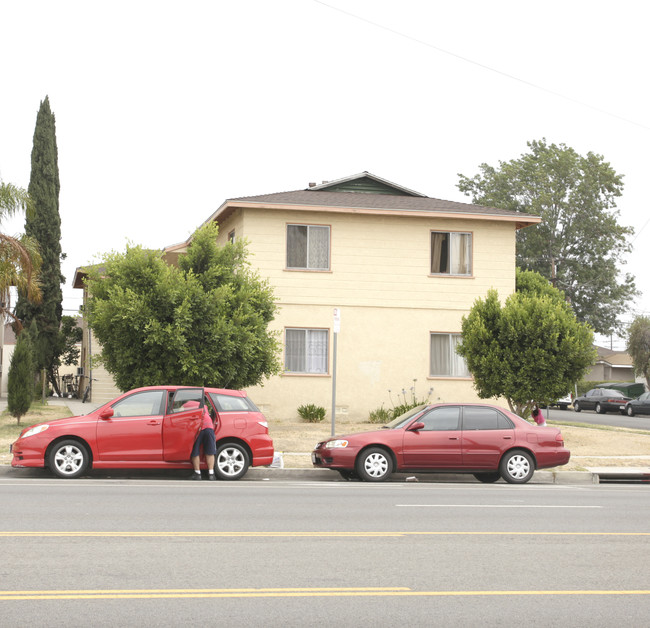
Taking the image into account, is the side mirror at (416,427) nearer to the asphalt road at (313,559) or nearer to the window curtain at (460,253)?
the asphalt road at (313,559)

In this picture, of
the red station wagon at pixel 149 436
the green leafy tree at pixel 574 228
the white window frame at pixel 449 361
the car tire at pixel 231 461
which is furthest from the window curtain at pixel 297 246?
the green leafy tree at pixel 574 228

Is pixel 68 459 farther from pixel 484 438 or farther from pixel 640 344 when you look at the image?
pixel 640 344

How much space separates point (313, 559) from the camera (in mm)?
8289

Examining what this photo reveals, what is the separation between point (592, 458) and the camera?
20.6 metres

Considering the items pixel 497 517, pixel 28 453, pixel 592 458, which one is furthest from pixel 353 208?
pixel 497 517

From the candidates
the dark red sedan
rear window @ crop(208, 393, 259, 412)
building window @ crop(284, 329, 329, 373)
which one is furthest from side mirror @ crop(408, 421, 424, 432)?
building window @ crop(284, 329, 329, 373)

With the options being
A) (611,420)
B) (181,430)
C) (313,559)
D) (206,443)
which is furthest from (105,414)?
(611,420)

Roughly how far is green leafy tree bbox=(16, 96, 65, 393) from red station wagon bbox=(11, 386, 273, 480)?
22818 mm

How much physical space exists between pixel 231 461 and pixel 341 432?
28.4ft

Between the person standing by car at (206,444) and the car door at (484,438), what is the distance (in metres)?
4.54

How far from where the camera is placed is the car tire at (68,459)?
49.4 feet

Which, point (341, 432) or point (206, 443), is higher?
point (206, 443)

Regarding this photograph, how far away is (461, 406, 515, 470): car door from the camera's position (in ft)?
54.5

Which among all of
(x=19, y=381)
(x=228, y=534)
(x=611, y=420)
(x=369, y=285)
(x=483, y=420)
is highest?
(x=369, y=285)
